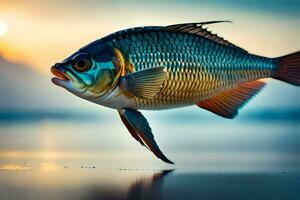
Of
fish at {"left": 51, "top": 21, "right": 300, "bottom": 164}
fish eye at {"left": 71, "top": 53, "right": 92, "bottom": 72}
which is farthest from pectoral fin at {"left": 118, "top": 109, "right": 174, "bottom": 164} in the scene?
fish eye at {"left": 71, "top": 53, "right": 92, "bottom": 72}

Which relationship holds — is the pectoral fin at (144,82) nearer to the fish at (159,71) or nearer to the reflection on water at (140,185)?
the fish at (159,71)

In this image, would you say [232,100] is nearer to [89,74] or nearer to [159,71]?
[159,71]

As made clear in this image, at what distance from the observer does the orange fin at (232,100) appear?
134 cm

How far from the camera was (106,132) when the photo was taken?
63.3 inches

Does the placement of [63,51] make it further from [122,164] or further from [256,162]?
[256,162]

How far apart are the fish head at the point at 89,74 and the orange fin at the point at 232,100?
24 centimetres

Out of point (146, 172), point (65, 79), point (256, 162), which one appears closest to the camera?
point (65, 79)

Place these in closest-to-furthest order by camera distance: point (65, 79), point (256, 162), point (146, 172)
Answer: point (65, 79) < point (146, 172) < point (256, 162)

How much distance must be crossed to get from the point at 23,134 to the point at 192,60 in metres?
0.63

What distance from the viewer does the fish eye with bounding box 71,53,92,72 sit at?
1.23 m

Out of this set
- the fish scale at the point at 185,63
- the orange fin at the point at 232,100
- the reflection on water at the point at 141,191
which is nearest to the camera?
the reflection on water at the point at 141,191

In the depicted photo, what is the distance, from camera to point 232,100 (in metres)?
1.36

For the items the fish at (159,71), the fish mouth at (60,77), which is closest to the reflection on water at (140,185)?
the fish at (159,71)

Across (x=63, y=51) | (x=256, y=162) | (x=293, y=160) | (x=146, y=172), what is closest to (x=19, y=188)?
(x=146, y=172)
